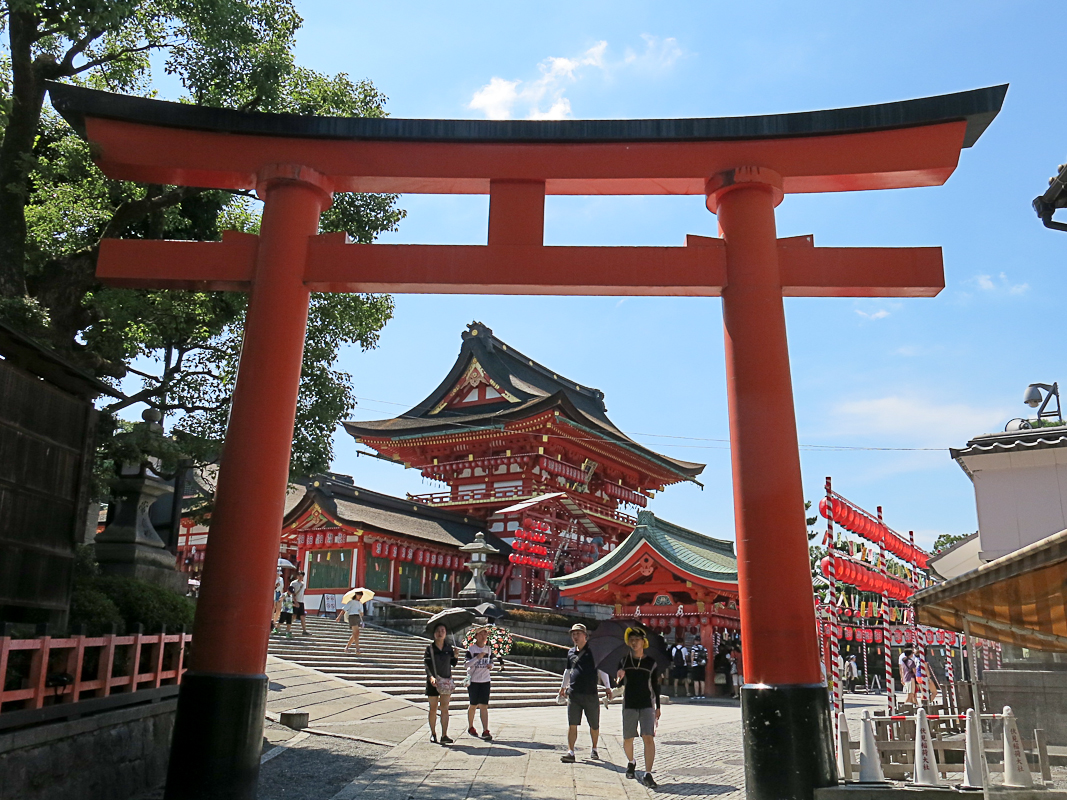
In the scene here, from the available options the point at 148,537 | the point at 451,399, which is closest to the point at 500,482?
the point at 451,399

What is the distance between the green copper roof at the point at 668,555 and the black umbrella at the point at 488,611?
2.82 meters

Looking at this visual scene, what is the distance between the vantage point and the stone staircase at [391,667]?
1578 cm

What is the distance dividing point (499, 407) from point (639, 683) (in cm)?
2513

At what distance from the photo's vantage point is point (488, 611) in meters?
20.9

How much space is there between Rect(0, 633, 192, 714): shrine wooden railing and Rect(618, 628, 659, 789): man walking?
174 inches

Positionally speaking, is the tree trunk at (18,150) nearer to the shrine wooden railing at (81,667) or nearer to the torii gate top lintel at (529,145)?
the torii gate top lintel at (529,145)

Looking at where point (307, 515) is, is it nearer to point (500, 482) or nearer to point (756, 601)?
point (500, 482)

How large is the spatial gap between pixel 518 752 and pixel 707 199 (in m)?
6.30

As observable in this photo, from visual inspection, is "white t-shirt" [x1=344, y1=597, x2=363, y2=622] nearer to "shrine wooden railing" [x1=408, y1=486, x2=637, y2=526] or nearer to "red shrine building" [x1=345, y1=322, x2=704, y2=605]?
"red shrine building" [x1=345, y1=322, x2=704, y2=605]

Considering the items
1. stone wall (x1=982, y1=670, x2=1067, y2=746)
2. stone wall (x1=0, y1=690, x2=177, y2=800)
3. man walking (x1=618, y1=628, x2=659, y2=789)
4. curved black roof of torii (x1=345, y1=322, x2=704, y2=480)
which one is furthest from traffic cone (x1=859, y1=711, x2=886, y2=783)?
curved black roof of torii (x1=345, y1=322, x2=704, y2=480)

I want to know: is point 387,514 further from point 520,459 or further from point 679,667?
point 679,667

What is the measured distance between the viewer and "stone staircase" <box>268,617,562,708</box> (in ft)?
51.8

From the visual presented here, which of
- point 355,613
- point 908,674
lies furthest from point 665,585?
point 355,613

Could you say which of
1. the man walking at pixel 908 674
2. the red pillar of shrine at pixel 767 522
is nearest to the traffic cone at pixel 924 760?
the red pillar of shrine at pixel 767 522
